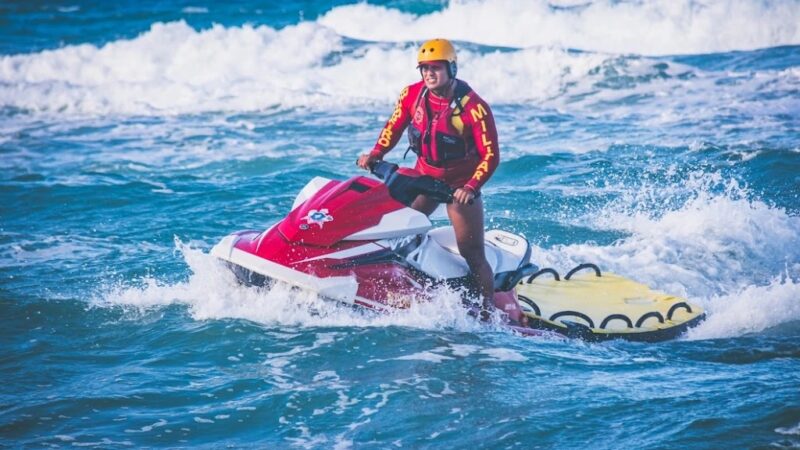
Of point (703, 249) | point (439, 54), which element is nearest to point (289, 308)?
point (439, 54)

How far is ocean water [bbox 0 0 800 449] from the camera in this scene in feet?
16.3

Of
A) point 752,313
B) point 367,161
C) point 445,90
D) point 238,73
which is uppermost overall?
point 238,73

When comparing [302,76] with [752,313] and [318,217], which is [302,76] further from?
[318,217]

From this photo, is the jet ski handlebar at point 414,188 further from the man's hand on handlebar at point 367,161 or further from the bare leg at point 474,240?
the man's hand on handlebar at point 367,161

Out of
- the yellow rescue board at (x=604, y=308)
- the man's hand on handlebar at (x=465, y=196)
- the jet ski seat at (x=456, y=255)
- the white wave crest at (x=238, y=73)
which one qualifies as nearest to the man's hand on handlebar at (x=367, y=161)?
the jet ski seat at (x=456, y=255)

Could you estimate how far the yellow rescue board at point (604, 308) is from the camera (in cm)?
662

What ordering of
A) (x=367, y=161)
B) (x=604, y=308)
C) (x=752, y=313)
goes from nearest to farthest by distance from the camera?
(x=367, y=161) → (x=752, y=313) → (x=604, y=308)

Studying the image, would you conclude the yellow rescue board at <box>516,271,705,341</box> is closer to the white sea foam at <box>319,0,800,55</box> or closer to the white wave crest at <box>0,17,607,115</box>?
the white wave crest at <box>0,17,607,115</box>

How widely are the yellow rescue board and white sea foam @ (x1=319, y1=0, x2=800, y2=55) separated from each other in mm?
15312

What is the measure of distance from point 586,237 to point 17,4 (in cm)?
2187

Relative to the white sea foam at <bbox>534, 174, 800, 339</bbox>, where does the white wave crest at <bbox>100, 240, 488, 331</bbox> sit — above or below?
above

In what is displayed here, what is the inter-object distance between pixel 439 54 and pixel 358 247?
1.33 m

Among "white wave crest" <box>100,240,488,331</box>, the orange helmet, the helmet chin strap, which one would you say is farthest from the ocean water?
the orange helmet

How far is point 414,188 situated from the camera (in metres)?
5.73
